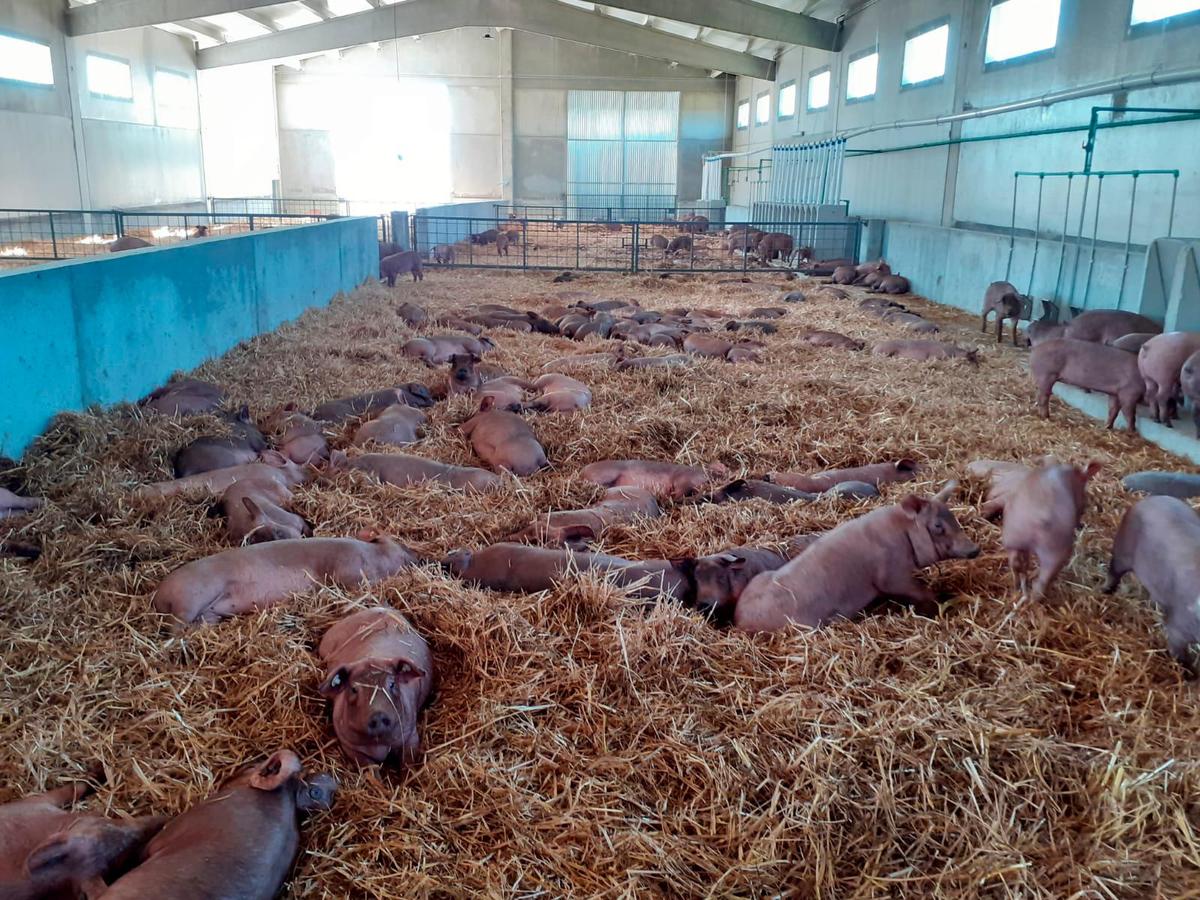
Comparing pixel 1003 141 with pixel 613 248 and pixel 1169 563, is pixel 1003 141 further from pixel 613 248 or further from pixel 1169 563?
pixel 1169 563

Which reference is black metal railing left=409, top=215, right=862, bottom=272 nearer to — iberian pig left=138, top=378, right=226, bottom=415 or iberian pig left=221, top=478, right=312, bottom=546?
iberian pig left=138, top=378, right=226, bottom=415

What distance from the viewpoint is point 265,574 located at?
12.6 feet

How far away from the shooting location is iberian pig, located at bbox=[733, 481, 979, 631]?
3.65 meters

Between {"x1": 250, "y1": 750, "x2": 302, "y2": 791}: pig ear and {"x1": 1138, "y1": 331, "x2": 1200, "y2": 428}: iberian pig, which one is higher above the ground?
{"x1": 1138, "y1": 331, "x2": 1200, "y2": 428}: iberian pig

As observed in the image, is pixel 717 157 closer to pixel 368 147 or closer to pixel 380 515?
pixel 368 147

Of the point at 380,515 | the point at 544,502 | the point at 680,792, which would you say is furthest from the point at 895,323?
the point at 680,792

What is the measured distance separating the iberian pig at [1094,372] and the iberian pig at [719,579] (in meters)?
4.25

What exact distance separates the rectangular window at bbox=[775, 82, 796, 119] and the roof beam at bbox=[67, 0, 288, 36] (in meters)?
15.2

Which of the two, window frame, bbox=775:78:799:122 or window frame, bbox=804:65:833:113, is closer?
window frame, bbox=804:65:833:113

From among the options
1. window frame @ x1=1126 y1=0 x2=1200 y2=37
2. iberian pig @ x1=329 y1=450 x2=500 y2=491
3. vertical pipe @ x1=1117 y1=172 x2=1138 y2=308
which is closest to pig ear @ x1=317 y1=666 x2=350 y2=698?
iberian pig @ x1=329 y1=450 x2=500 y2=491

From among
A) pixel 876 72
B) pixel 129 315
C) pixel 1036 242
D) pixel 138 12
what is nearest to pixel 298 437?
pixel 129 315

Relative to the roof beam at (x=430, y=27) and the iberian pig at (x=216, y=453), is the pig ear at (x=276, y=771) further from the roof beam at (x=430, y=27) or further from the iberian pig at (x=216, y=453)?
the roof beam at (x=430, y=27)

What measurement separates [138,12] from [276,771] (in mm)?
22780

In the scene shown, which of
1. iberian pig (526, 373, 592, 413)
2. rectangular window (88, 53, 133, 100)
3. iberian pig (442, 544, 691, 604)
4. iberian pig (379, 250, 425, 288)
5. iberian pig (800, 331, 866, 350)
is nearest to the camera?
iberian pig (442, 544, 691, 604)
